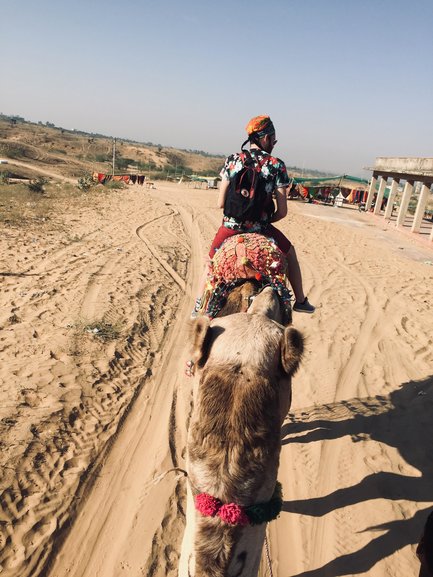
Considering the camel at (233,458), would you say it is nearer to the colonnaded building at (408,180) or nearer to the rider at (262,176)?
the rider at (262,176)

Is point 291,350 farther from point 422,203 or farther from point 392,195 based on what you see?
point 392,195

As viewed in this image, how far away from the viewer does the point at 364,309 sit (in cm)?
935

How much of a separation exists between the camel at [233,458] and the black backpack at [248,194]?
186cm

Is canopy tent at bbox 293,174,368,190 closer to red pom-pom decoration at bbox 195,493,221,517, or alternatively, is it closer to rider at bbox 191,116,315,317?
rider at bbox 191,116,315,317

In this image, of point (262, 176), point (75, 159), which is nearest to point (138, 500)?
point (262, 176)

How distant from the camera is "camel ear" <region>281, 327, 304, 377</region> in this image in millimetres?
2107

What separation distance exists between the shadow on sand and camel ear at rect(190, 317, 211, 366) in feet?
8.26

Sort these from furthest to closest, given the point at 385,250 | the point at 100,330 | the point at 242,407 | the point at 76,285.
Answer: the point at 385,250
the point at 76,285
the point at 100,330
the point at 242,407

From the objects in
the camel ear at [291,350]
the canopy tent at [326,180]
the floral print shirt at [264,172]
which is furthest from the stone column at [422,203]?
the camel ear at [291,350]

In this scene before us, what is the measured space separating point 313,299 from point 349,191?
30.3m

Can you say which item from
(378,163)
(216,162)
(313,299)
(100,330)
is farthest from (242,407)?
(216,162)

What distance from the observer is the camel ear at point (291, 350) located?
6.91ft

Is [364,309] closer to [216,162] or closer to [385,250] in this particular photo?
[385,250]

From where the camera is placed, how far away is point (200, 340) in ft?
7.16
